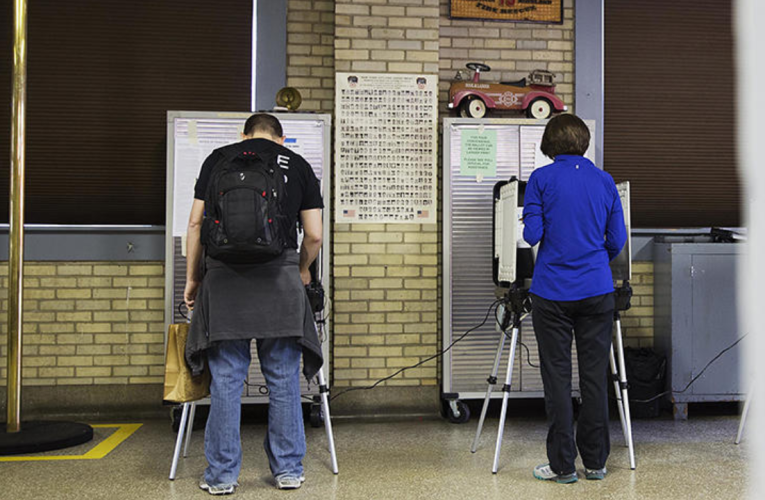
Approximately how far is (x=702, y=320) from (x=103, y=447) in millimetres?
3639

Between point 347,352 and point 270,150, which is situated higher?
point 270,150

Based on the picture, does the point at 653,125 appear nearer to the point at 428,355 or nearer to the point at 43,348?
the point at 428,355

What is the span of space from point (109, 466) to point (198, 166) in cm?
171

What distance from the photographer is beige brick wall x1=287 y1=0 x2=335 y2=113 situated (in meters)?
4.65

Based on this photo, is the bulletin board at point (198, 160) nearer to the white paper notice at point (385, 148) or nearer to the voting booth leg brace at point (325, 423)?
the white paper notice at point (385, 148)

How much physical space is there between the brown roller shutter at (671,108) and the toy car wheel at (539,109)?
0.59 m

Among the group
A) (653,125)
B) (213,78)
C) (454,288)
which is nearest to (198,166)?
(213,78)

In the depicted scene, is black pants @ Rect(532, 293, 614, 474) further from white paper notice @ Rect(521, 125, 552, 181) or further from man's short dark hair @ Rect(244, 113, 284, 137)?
white paper notice @ Rect(521, 125, 552, 181)

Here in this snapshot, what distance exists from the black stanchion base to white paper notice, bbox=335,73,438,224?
1.92 metres

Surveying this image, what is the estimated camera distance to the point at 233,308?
285 cm

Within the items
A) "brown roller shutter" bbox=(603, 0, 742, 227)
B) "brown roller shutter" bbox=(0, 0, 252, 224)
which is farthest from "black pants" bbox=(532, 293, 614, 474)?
"brown roller shutter" bbox=(0, 0, 252, 224)

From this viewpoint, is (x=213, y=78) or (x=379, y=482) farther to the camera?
(x=213, y=78)

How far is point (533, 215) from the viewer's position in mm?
3080

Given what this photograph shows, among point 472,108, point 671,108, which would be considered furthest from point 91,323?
point 671,108
